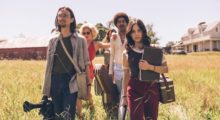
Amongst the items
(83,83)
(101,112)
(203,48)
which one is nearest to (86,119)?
(101,112)

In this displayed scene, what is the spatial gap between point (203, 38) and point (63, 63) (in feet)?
264

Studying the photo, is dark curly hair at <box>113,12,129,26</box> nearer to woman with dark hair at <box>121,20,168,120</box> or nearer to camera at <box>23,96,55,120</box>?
woman with dark hair at <box>121,20,168,120</box>

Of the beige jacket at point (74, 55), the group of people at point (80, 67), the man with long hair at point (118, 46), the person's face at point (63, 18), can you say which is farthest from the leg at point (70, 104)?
the man with long hair at point (118, 46)

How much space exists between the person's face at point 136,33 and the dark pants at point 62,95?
3.21ft

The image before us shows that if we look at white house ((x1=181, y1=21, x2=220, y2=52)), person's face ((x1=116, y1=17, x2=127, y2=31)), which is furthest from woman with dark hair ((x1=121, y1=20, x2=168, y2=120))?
white house ((x1=181, y1=21, x2=220, y2=52))

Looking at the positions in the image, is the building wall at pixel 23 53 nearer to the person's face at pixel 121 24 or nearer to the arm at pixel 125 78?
the person's face at pixel 121 24

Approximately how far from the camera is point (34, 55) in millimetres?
67062

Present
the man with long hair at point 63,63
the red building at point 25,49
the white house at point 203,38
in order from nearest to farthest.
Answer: the man with long hair at point 63,63 < the red building at point 25,49 < the white house at point 203,38

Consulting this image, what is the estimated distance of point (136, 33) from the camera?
196 inches

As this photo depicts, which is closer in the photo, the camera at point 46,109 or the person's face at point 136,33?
the person's face at point 136,33

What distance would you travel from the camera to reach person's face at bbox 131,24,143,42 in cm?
497

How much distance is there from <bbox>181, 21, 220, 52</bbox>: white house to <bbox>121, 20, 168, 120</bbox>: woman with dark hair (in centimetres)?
7491

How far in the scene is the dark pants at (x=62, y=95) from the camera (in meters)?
5.25

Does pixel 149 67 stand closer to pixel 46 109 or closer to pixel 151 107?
pixel 151 107
